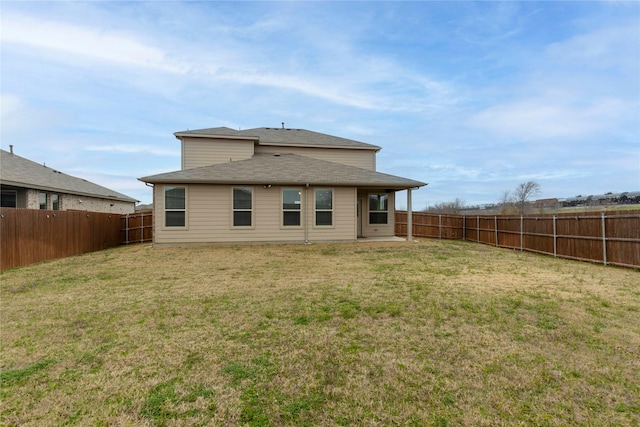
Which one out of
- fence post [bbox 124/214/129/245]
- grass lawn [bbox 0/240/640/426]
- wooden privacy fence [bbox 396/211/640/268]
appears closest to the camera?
grass lawn [bbox 0/240/640/426]

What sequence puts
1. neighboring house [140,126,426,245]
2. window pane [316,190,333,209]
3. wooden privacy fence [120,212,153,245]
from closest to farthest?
neighboring house [140,126,426,245] < window pane [316,190,333,209] < wooden privacy fence [120,212,153,245]

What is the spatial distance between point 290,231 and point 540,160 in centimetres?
3370

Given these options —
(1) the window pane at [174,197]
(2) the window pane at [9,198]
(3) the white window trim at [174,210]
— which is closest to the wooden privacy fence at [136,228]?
(2) the window pane at [9,198]

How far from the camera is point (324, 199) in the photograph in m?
12.6

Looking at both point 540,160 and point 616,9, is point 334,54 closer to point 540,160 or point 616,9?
point 616,9

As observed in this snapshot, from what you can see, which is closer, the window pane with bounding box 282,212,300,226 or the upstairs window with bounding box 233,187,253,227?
the upstairs window with bounding box 233,187,253,227

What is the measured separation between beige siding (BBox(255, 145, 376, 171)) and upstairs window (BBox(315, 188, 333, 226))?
4.50 m

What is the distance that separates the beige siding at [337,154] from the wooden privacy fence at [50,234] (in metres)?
8.43

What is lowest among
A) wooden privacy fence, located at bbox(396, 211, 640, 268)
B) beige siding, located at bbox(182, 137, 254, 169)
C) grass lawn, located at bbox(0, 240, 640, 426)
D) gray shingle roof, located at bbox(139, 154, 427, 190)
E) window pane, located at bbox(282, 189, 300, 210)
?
grass lawn, located at bbox(0, 240, 640, 426)

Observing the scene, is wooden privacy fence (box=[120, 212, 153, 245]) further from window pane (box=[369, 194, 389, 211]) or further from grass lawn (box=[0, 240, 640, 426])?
window pane (box=[369, 194, 389, 211])

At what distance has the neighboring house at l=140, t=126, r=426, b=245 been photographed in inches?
455

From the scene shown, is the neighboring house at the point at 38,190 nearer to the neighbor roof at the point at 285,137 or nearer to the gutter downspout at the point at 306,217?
the neighbor roof at the point at 285,137

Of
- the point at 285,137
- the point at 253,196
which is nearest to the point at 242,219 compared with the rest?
the point at 253,196

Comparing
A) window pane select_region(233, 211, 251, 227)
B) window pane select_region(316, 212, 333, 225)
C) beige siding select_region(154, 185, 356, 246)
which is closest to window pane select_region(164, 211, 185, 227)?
beige siding select_region(154, 185, 356, 246)
